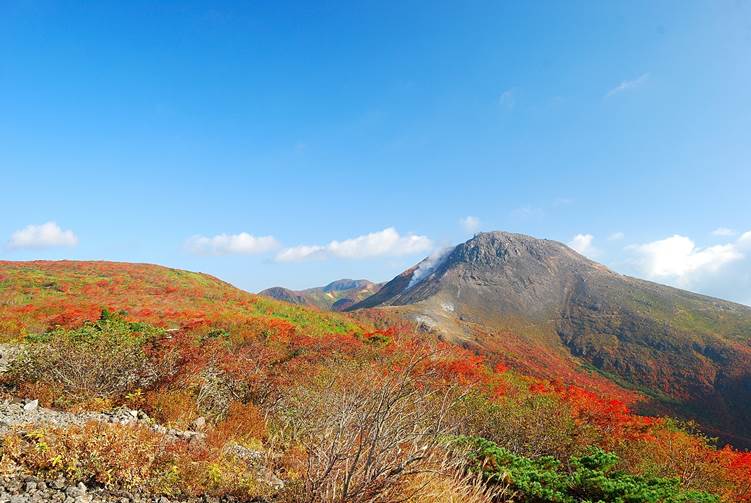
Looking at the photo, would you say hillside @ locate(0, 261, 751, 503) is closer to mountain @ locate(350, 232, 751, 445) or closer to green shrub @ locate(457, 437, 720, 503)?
green shrub @ locate(457, 437, 720, 503)

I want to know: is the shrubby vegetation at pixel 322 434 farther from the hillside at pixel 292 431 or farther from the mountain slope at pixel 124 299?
the mountain slope at pixel 124 299

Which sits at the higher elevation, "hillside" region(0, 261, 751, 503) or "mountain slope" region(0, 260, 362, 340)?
"mountain slope" region(0, 260, 362, 340)

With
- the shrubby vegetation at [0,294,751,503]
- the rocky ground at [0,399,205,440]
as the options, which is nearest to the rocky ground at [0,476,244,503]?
the shrubby vegetation at [0,294,751,503]

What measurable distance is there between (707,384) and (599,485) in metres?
82.1

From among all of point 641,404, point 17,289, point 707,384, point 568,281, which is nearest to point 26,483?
point 17,289

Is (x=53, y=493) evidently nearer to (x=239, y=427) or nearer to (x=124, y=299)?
(x=239, y=427)

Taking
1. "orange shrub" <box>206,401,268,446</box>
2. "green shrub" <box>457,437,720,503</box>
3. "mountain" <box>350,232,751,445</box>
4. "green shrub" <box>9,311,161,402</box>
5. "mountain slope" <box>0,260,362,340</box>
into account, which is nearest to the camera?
"green shrub" <box>457,437,720,503</box>

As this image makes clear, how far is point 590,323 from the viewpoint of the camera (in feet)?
287

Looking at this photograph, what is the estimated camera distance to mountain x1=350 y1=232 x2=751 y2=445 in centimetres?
6247

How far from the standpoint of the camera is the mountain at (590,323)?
6247cm

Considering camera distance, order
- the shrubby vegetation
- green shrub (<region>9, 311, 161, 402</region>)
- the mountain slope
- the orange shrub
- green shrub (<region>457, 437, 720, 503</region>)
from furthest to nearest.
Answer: the mountain slope → green shrub (<region>9, 311, 161, 402</region>) → the orange shrub → green shrub (<region>457, 437, 720, 503</region>) → the shrubby vegetation

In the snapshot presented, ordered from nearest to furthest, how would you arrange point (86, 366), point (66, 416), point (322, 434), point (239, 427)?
1. point (322, 434)
2. point (66, 416)
3. point (239, 427)
4. point (86, 366)

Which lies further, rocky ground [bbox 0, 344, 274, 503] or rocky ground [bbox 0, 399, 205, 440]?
rocky ground [bbox 0, 399, 205, 440]

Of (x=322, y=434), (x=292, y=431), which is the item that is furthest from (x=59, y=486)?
(x=292, y=431)
